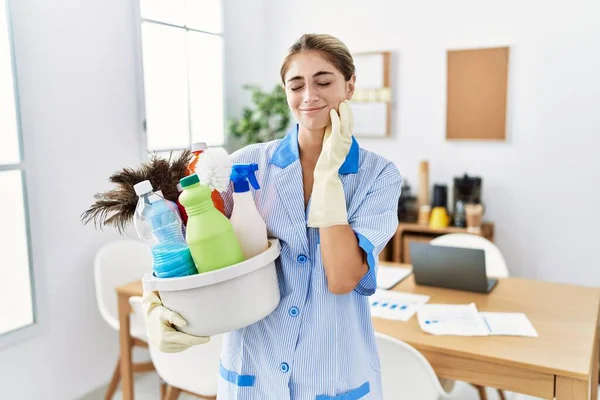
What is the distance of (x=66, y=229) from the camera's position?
2.62 m

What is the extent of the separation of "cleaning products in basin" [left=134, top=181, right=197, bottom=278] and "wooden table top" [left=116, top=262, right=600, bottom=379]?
0.87 meters

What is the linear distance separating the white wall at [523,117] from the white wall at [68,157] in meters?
1.67

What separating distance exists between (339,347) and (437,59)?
2675 millimetres

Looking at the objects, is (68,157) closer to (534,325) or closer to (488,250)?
(488,250)

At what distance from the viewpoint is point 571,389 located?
4.61 feet

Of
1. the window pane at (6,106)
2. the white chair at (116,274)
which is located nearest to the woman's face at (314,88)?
the white chair at (116,274)

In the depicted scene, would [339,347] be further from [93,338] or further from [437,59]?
[437,59]

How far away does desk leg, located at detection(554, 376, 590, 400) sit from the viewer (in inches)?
54.8

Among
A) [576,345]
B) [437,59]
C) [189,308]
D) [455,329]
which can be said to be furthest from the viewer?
[437,59]

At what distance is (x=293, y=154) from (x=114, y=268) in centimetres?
180

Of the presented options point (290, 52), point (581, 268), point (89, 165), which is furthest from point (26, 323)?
point (581, 268)

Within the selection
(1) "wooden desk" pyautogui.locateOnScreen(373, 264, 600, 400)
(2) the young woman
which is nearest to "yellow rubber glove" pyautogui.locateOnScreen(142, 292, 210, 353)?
(2) the young woman

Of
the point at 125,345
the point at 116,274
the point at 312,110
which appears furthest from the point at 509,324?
the point at 116,274

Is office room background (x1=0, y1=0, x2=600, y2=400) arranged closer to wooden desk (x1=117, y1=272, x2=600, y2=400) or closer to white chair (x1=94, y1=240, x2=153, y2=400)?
white chair (x1=94, y1=240, x2=153, y2=400)
